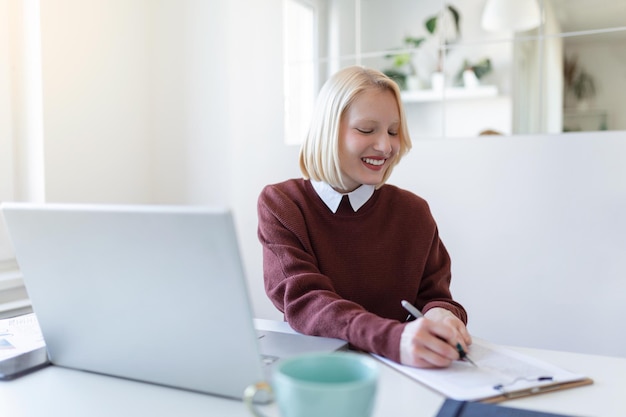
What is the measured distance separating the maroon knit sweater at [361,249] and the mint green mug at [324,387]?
0.59 m

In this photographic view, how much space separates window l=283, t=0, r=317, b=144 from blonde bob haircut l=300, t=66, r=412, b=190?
3.97 ft

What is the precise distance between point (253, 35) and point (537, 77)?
118cm

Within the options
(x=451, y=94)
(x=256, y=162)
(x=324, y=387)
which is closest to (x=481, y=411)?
(x=324, y=387)

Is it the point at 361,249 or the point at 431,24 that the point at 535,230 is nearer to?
the point at 431,24

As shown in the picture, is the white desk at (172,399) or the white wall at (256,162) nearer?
the white desk at (172,399)

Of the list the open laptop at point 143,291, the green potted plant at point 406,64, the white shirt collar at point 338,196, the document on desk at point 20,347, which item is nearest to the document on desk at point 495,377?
the open laptop at point 143,291

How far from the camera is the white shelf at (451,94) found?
7.34 feet

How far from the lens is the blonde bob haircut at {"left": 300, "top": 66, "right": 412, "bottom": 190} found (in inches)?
50.6

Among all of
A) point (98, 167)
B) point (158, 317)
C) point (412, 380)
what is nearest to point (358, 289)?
point (412, 380)

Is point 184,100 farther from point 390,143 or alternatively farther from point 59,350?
point 59,350

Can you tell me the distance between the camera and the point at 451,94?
7.56 feet

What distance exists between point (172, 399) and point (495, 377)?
45cm

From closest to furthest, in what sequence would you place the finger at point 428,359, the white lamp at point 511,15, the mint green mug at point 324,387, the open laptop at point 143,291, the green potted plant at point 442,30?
the mint green mug at point 324,387
the open laptop at point 143,291
the finger at point 428,359
the white lamp at point 511,15
the green potted plant at point 442,30

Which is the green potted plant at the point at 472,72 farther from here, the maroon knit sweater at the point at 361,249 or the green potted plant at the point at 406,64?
the maroon knit sweater at the point at 361,249
